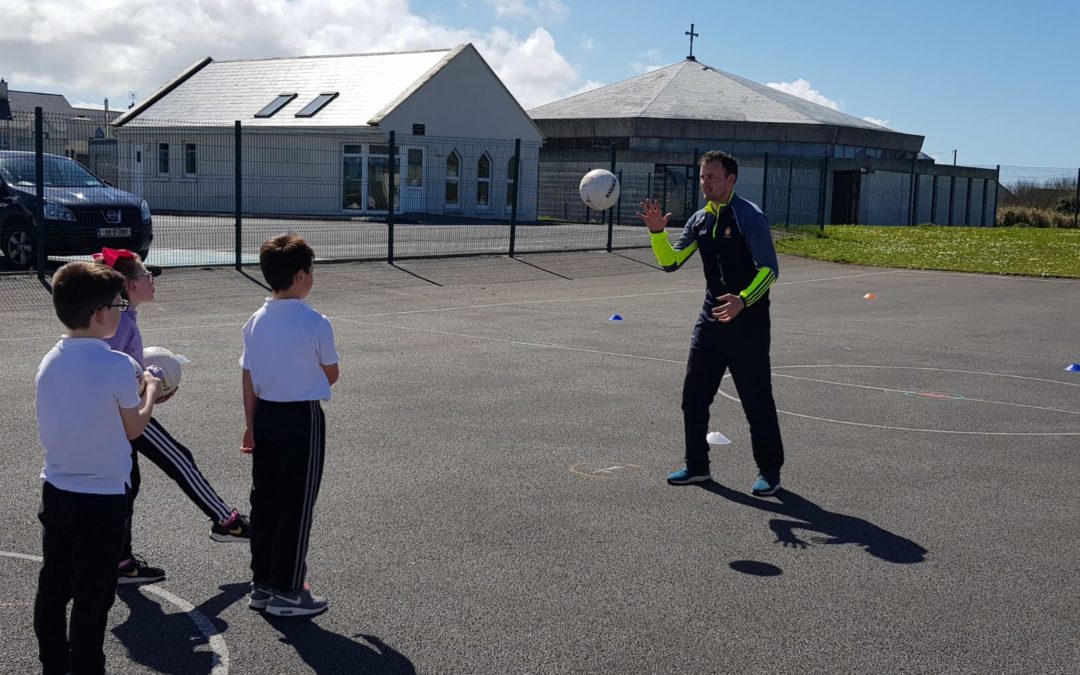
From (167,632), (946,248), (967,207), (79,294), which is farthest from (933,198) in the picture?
(79,294)

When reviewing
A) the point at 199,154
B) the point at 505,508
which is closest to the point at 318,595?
the point at 505,508

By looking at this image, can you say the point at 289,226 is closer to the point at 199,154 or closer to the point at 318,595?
the point at 199,154

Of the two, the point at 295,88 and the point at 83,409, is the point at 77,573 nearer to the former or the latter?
the point at 83,409

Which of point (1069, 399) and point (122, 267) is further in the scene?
point (1069, 399)

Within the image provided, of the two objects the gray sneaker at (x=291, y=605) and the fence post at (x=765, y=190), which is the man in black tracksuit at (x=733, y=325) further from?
the fence post at (x=765, y=190)

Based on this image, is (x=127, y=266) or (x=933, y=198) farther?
(x=933, y=198)

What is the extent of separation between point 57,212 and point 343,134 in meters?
20.0

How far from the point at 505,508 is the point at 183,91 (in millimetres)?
42304

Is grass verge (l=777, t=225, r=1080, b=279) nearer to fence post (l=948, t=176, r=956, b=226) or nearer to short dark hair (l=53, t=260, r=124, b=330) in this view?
fence post (l=948, t=176, r=956, b=226)

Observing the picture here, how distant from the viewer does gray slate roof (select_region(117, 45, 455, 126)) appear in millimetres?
38875

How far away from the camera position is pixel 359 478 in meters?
6.90

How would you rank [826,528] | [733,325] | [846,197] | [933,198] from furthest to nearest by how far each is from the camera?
[933,198] < [846,197] < [733,325] < [826,528]

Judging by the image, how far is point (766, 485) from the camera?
684 cm

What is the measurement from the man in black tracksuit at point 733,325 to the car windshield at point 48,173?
14.0 metres
